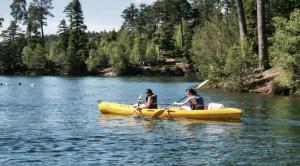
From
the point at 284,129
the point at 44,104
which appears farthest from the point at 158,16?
the point at 284,129

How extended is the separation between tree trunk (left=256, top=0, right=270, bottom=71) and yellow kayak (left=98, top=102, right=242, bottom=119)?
1845cm

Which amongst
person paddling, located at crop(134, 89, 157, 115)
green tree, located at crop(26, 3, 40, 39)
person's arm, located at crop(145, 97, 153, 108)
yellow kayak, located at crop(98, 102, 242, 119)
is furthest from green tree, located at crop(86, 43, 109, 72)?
person's arm, located at crop(145, 97, 153, 108)

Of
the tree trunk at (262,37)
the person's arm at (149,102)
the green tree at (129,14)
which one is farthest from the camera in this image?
the green tree at (129,14)

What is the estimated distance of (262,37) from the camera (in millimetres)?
42000

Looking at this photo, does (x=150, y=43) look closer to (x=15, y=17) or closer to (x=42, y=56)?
(x=42, y=56)

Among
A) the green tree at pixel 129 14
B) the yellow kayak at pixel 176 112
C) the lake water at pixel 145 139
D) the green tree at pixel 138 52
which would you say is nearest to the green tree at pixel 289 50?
the lake water at pixel 145 139

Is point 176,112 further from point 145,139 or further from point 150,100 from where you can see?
point 145,139

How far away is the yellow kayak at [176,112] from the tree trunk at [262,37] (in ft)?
60.5

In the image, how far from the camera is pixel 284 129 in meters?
20.9

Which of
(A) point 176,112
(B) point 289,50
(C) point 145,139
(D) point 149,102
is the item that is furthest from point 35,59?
(C) point 145,139

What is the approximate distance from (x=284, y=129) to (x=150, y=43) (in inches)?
3093

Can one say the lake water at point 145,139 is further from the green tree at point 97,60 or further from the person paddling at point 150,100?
the green tree at point 97,60

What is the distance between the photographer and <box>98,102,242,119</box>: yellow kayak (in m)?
23.8

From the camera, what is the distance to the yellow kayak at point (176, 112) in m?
23.8
